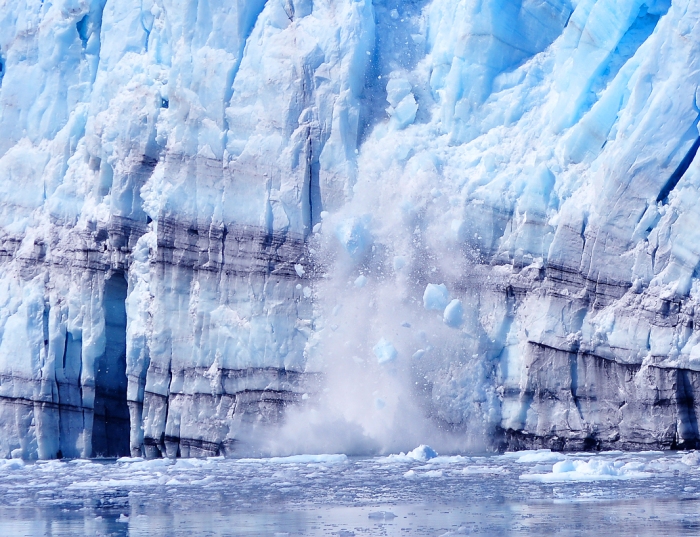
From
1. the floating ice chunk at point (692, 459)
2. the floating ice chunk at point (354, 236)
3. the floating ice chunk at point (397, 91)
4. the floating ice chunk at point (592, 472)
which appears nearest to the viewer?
the floating ice chunk at point (592, 472)

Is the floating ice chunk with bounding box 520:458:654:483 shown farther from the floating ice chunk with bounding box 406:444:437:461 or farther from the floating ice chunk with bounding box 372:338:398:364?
the floating ice chunk with bounding box 372:338:398:364

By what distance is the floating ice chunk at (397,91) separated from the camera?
39.4ft

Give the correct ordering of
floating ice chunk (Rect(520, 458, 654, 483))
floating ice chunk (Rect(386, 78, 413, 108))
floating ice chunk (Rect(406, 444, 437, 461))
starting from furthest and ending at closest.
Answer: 1. floating ice chunk (Rect(386, 78, 413, 108))
2. floating ice chunk (Rect(406, 444, 437, 461))
3. floating ice chunk (Rect(520, 458, 654, 483))

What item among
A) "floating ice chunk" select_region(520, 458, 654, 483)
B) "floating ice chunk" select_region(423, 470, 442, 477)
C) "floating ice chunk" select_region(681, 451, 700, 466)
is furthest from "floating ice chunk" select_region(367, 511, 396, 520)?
"floating ice chunk" select_region(681, 451, 700, 466)

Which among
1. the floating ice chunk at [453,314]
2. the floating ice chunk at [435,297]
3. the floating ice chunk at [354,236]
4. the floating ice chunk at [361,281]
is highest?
the floating ice chunk at [354,236]

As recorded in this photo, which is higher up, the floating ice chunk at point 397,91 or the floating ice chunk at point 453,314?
the floating ice chunk at point 397,91

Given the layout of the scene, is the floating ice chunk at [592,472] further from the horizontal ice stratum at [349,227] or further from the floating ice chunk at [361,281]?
the floating ice chunk at [361,281]

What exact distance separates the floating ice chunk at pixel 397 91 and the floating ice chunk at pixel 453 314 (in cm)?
252

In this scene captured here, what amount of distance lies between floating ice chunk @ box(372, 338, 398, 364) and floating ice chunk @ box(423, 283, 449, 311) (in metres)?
0.59

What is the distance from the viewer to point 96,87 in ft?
42.8

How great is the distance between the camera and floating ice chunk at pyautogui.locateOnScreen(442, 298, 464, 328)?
11078mm

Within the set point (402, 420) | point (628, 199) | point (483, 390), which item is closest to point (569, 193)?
point (628, 199)

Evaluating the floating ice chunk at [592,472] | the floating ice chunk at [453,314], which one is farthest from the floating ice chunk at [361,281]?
the floating ice chunk at [592,472]

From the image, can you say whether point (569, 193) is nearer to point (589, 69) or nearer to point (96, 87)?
point (589, 69)
